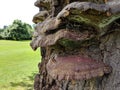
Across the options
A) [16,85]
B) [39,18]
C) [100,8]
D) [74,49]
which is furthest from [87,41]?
[16,85]

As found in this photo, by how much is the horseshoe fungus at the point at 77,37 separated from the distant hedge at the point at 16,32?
27.0 metres

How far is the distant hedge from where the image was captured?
92.0 feet

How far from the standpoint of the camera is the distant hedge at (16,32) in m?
28.0

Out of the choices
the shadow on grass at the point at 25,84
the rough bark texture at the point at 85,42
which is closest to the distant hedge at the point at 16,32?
the shadow on grass at the point at 25,84

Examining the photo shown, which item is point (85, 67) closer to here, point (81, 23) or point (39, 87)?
point (81, 23)

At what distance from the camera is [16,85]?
577 centimetres

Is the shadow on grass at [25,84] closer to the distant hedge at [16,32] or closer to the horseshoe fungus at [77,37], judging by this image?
the horseshoe fungus at [77,37]

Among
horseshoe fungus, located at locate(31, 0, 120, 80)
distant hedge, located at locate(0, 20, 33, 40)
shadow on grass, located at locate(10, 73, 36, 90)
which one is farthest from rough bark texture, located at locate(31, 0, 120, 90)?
distant hedge, located at locate(0, 20, 33, 40)

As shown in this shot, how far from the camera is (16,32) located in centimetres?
2839

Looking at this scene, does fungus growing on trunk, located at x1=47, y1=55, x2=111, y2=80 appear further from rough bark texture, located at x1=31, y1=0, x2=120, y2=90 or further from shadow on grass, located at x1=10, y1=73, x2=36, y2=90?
shadow on grass, located at x1=10, y1=73, x2=36, y2=90

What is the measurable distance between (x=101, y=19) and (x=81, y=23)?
0.12 meters

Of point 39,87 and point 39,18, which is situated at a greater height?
point 39,18

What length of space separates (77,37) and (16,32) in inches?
1088

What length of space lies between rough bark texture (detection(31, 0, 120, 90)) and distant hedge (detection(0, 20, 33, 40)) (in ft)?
88.5
